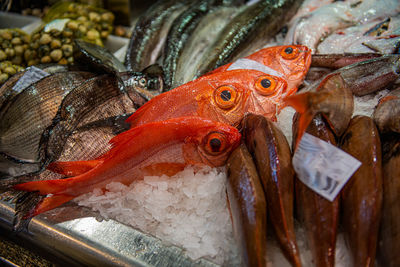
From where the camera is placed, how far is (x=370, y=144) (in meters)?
1.24

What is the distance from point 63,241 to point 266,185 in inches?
40.5

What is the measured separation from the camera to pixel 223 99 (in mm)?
1679

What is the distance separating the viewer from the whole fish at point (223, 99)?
1.69 metres

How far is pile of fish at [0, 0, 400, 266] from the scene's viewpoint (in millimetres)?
1176

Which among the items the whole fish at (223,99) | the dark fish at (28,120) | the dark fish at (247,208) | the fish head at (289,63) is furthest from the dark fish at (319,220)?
the dark fish at (28,120)

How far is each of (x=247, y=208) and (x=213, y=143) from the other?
352 millimetres

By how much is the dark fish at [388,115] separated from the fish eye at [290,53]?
2.54 feet

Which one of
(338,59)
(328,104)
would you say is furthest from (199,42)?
(328,104)

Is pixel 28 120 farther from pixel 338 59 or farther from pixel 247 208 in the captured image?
pixel 338 59

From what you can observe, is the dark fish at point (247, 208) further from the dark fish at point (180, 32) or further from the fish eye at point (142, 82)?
the dark fish at point (180, 32)

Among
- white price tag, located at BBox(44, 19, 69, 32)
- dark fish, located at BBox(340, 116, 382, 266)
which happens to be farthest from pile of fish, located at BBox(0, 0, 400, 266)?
white price tag, located at BBox(44, 19, 69, 32)

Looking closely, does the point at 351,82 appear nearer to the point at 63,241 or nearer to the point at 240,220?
the point at 240,220

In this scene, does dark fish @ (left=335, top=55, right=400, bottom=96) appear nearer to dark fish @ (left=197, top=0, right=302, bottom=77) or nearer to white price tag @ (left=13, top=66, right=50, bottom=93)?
dark fish @ (left=197, top=0, right=302, bottom=77)

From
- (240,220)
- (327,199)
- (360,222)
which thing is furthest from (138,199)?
(360,222)
